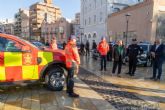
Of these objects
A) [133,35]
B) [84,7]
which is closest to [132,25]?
[133,35]

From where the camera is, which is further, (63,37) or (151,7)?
(63,37)

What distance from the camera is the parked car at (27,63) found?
20.2 feet

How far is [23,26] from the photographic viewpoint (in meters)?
96.9

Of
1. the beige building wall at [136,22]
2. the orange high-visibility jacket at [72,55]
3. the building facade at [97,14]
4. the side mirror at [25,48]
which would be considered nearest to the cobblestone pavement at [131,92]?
the orange high-visibility jacket at [72,55]

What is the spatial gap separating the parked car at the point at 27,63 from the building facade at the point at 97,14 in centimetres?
2923

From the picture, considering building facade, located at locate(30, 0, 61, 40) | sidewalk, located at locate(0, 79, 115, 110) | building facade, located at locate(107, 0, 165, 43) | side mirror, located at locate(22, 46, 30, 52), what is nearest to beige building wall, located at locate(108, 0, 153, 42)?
building facade, located at locate(107, 0, 165, 43)

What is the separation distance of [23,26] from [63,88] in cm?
9402

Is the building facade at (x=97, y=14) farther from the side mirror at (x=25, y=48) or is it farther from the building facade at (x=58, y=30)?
the side mirror at (x=25, y=48)

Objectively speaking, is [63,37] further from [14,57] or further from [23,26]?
[14,57]

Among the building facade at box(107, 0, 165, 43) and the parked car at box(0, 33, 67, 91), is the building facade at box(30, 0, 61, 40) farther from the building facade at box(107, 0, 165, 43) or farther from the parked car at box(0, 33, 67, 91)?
the parked car at box(0, 33, 67, 91)

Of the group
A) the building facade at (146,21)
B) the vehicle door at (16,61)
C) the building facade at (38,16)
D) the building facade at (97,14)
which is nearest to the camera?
the vehicle door at (16,61)

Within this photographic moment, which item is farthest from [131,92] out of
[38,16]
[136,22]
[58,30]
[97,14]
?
[38,16]

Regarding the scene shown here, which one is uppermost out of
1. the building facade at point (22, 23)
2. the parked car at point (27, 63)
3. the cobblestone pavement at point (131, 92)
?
the building facade at point (22, 23)

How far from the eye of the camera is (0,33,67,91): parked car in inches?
242
